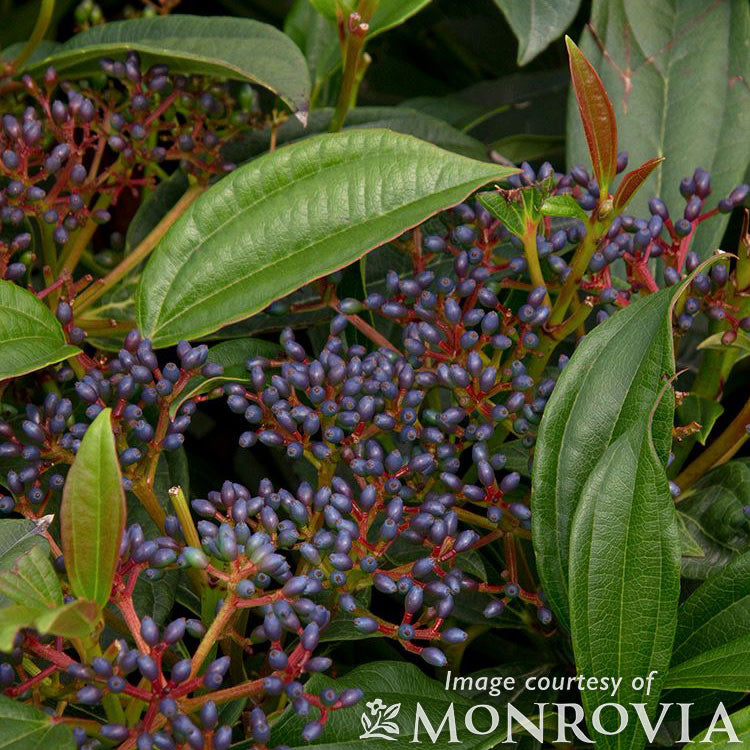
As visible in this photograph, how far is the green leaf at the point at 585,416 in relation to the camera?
64cm

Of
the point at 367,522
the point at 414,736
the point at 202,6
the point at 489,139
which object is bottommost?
the point at 414,736

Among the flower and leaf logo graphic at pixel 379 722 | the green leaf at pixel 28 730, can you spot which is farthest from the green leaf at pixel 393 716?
the green leaf at pixel 28 730

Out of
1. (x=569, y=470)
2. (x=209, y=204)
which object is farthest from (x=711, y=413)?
(x=209, y=204)

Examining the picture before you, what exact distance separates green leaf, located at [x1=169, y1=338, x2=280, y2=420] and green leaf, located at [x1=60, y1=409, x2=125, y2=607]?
16 cm

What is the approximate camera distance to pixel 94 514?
54cm

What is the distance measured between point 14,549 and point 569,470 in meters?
0.34

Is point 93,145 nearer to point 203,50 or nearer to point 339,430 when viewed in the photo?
point 203,50

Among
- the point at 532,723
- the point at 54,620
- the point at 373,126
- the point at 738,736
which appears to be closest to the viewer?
the point at 54,620

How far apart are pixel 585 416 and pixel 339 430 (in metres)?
0.16

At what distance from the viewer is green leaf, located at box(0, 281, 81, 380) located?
0.68 m

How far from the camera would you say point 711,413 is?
2.54 feet

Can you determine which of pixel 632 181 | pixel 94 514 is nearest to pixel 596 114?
pixel 632 181

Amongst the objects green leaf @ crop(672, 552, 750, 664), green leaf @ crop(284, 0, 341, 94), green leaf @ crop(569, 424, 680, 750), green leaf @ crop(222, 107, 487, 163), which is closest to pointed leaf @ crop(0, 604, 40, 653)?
green leaf @ crop(569, 424, 680, 750)

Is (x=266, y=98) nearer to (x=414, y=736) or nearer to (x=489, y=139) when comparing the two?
(x=489, y=139)
